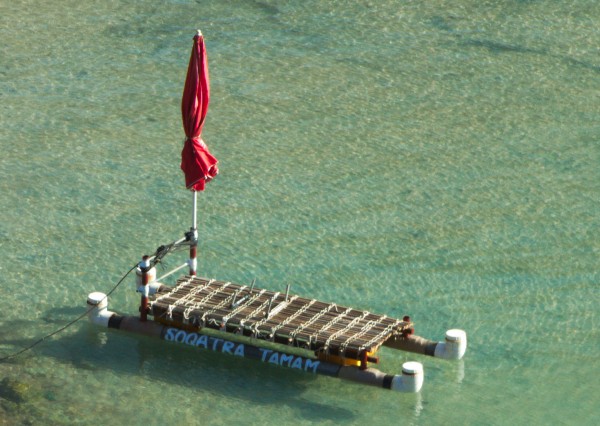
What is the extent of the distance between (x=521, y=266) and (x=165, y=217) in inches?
147

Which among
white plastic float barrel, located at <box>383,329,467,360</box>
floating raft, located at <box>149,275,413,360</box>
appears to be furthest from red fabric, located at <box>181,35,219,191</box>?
white plastic float barrel, located at <box>383,329,467,360</box>

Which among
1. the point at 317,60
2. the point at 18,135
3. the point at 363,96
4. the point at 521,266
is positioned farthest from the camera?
the point at 317,60

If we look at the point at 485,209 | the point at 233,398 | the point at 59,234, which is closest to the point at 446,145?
the point at 485,209

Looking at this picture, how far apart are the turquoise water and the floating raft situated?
1.42ft

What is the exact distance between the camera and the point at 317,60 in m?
15.9

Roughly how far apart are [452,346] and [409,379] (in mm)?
601

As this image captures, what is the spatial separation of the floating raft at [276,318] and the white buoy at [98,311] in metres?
0.47

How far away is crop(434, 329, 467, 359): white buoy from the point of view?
9.22m

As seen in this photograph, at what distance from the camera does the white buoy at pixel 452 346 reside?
9.22 meters

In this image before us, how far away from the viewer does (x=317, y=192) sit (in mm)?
12602

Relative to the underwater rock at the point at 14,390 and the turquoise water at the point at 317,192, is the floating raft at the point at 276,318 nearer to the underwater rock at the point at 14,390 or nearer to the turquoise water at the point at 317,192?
the turquoise water at the point at 317,192

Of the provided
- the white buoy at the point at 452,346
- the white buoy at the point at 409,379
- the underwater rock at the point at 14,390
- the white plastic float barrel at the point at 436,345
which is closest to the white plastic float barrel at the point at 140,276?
the underwater rock at the point at 14,390

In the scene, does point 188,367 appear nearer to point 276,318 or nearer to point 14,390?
point 276,318

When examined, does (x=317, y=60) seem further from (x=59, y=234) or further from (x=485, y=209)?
(x=59, y=234)
